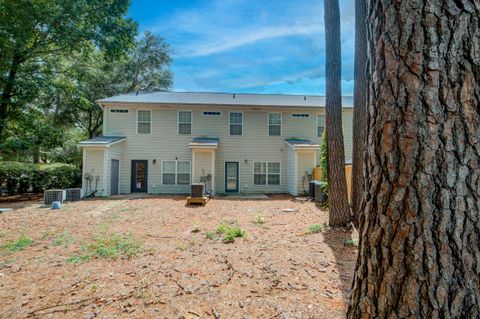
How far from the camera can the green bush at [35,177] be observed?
1253 cm

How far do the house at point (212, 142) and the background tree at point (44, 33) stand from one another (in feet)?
10.2

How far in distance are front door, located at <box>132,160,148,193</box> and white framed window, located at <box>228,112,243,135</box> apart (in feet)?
16.4

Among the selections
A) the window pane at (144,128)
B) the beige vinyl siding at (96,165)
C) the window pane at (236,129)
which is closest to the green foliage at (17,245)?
the beige vinyl siding at (96,165)

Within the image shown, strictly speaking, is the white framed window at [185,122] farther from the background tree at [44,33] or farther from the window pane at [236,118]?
the background tree at [44,33]

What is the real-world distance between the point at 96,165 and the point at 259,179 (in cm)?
817

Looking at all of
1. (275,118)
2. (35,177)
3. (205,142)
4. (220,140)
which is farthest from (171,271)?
(35,177)

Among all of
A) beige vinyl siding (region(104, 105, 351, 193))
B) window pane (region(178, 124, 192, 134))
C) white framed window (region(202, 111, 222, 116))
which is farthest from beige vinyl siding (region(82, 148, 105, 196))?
white framed window (region(202, 111, 222, 116))

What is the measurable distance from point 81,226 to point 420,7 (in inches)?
289

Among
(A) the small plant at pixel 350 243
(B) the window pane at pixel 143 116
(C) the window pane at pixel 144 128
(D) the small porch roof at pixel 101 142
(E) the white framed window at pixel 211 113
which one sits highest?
(E) the white framed window at pixel 211 113

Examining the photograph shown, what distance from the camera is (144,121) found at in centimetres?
1395

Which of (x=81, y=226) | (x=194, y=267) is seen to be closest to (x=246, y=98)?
(x=81, y=226)

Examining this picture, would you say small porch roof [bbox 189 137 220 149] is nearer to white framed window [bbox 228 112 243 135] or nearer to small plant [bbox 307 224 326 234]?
white framed window [bbox 228 112 243 135]

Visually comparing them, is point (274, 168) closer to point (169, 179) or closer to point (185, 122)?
point (185, 122)

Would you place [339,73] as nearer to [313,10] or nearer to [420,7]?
[313,10]
